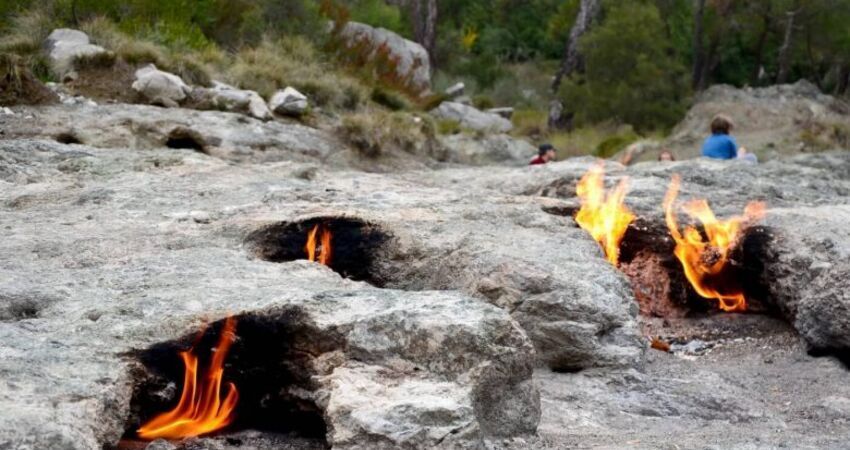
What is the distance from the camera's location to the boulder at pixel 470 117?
20.8 meters

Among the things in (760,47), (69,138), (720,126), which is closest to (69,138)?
(69,138)

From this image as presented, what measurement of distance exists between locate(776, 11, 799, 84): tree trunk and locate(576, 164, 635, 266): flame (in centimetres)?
1736

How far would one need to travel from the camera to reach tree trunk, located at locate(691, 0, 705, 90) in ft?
85.6

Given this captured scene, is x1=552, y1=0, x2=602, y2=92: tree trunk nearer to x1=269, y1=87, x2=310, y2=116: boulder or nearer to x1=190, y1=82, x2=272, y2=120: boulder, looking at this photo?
x1=269, y1=87, x2=310, y2=116: boulder

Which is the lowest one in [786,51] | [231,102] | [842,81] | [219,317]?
[842,81]

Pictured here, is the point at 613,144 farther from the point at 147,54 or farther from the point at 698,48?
the point at 147,54

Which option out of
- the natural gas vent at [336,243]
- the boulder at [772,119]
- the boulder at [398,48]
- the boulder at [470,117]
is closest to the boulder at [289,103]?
the boulder at [470,117]

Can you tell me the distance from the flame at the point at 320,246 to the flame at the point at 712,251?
9.52 ft

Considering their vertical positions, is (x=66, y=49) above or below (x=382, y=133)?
above

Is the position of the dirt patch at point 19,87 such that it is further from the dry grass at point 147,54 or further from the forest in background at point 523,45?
the dry grass at point 147,54

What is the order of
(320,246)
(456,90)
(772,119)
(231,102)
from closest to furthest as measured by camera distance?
1. (320,246)
2. (231,102)
3. (772,119)
4. (456,90)

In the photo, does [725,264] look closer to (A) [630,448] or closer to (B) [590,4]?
(A) [630,448]

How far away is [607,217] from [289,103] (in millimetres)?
6707

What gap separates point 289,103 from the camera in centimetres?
1464
